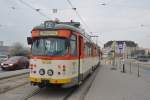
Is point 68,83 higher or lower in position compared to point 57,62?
lower

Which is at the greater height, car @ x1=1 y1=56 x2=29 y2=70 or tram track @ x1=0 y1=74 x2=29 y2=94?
car @ x1=1 y1=56 x2=29 y2=70

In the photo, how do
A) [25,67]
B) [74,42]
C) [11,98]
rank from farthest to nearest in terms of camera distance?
[25,67], [74,42], [11,98]

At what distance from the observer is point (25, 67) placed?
39062 mm

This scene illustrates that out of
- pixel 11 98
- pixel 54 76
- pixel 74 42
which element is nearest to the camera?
pixel 11 98

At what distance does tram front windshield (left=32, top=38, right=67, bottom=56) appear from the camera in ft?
48.1

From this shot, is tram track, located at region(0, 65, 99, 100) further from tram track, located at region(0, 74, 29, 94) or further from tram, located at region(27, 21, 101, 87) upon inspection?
tram, located at region(27, 21, 101, 87)

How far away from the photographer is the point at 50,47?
14.7 m

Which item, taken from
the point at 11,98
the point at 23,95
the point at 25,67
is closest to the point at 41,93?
the point at 23,95

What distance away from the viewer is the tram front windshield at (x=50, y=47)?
1466cm

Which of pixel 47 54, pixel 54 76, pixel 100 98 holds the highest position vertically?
pixel 47 54

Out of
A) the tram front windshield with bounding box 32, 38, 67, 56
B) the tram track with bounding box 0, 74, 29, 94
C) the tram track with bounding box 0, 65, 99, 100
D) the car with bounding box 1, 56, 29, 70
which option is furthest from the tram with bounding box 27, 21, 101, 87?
the car with bounding box 1, 56, 29, 70

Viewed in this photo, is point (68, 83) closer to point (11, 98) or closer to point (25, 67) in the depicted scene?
point (11, 98)

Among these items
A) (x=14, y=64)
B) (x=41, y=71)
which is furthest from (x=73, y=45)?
(x=14, y=64)

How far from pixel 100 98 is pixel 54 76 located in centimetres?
211
